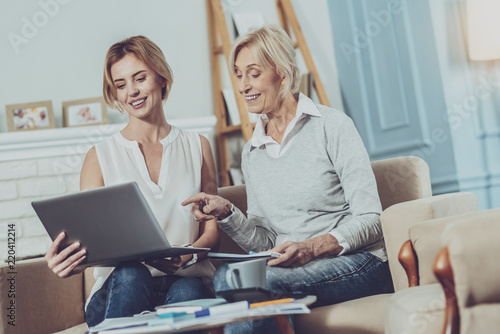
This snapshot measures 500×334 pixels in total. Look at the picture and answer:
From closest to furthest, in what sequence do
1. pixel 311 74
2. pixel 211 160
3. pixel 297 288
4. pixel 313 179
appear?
1. pixel 297 288
2. pixel 313 179
3. pixel 211 160
4. pixel 311 74

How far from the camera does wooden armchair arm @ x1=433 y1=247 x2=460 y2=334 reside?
1.13 m

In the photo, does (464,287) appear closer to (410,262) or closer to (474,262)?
(474,262)

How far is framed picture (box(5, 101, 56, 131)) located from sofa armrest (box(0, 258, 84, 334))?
4.47ft

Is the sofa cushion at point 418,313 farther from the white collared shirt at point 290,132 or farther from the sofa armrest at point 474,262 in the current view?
the white collared shirt at point 290,132

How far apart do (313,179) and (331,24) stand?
7.11ft

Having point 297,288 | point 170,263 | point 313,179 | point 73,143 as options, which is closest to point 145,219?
point 170,263

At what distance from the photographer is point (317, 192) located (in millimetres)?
1720

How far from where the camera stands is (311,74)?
3535mm

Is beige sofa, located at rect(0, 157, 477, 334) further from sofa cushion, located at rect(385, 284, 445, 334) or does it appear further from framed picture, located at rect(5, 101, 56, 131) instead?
framed picture, located at rect(5, 101, 56, 131)

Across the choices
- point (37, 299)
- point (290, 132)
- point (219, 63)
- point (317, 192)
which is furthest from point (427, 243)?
point (219, 63)

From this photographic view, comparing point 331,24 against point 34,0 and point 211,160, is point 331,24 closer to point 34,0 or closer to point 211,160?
point 34,0

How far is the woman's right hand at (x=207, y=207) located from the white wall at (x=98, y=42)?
1.71m

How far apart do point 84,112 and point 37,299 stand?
152cm

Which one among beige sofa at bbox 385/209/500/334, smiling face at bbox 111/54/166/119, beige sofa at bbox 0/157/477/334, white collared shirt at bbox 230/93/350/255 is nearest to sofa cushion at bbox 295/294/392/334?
beige sofa at bbox 0/157/477/334
